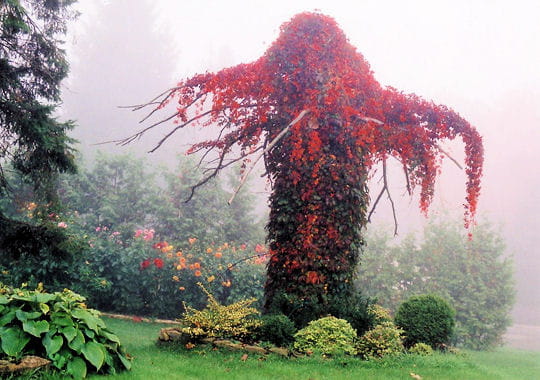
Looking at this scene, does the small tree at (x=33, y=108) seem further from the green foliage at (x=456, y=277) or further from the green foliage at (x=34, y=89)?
the green foliage at (x=456, y=277)

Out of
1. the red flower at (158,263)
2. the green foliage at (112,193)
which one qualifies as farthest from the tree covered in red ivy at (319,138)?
the green foliage at (112,193)

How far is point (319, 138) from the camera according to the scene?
8.93m

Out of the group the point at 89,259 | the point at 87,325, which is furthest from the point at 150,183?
the point at 87,325

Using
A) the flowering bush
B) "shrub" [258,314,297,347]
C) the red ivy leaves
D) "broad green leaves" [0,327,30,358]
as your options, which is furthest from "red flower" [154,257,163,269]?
"broad green leaves" [0,327,30,358]

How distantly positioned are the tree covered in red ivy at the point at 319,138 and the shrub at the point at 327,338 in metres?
0.86

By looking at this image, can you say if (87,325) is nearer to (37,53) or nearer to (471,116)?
(37,53)

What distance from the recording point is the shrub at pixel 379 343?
7.36m

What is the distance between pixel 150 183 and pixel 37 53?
9217mm

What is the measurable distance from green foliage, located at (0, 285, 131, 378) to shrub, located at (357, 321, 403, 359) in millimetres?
3423

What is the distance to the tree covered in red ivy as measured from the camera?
8.73 meters

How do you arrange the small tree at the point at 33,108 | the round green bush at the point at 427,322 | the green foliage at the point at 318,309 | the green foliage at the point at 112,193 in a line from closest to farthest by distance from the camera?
the green foliage at the point at 318,309 → the small tree at the point at 33,108 → the round green bush at the point at 427,322 → the green foliage at the point at 112,193

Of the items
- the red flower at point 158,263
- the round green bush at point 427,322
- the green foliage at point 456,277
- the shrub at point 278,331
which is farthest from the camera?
the green foliage at point 456,277

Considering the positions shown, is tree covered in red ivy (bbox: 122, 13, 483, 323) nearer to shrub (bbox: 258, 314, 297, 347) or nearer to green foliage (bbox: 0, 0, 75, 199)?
shrub (bbox: 258, 314, 297, 347)

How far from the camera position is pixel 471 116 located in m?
48.5
